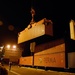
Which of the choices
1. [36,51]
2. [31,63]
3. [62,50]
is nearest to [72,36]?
[62,50]

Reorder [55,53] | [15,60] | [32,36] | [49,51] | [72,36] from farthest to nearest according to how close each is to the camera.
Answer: [15,60] < [32,36] < [49,51] < [55,53] < [72,36]

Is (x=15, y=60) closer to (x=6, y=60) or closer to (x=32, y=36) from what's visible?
(x=6, y=60)

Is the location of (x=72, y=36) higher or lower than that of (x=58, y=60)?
higher

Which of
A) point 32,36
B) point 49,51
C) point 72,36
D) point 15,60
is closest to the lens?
point 72,36

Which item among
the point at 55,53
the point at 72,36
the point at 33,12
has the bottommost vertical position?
the point at 55,53

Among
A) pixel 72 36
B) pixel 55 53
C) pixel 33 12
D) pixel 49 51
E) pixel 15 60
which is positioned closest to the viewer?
pixel 72 36

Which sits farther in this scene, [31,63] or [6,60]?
[6,60]

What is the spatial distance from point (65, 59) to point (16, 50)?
15175 mm

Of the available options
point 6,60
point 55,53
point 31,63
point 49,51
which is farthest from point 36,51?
point 6,60

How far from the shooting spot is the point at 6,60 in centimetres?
2862

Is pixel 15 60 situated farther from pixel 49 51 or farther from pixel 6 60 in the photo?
pixel 49 51

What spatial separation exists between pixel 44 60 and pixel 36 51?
3327 mm

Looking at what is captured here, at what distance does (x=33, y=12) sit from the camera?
69.9 ft

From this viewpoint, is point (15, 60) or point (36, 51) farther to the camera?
point (15, 60)
